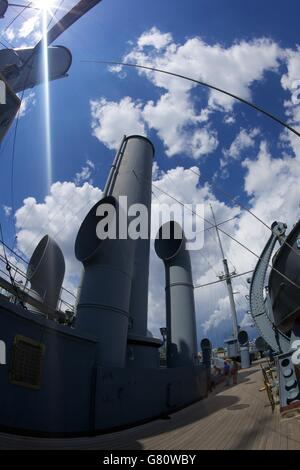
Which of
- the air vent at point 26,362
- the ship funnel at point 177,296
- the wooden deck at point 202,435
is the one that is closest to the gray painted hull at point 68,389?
the air vent at point 26,362

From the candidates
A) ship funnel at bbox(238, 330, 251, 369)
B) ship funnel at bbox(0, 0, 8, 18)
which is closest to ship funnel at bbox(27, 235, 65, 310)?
ship funnel at bbox(0, 0, 8, 18)

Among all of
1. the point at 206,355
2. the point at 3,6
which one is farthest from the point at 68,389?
the point at 3,6

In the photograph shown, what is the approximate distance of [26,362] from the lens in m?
6.55

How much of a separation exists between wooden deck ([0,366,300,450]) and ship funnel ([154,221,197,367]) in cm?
516

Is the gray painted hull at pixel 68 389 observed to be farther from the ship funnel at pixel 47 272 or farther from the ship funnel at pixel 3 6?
the ship funnel at pixel 3 6

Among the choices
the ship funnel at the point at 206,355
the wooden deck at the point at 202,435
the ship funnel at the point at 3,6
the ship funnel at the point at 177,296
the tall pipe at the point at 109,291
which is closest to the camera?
the wooden deck at the point at 202,435

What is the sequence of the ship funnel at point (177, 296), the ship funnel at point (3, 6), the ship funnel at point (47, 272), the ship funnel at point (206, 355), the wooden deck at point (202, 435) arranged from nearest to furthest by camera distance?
the wooden deck at point (202, 435), the ship funnel at point (47, 272), the ship funnel at point (177, 296), the ship funnel at point (3, 6), the ship funnel at point (206, 355)

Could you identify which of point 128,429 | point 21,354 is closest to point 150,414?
point 128,429

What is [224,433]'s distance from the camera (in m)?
7.45

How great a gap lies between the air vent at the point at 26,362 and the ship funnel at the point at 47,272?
306 inches

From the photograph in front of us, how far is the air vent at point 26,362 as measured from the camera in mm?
6216

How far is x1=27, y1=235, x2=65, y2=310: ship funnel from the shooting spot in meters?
14.8
